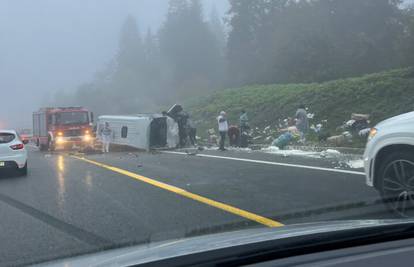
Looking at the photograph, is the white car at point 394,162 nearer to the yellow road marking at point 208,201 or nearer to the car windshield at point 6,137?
the yellow road marking at point 208,201

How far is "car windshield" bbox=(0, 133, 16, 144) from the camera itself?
47.8 ft

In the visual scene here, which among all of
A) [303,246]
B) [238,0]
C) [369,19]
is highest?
[238,0]

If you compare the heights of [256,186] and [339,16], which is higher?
[339,16]

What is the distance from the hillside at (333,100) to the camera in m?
23.5

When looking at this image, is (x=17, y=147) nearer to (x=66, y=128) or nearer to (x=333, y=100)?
(x=66, y=128)

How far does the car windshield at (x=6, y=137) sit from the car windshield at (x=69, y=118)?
14.8 metres

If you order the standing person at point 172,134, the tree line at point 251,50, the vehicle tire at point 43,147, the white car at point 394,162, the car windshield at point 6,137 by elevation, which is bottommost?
the vehicle tire at point 43,147

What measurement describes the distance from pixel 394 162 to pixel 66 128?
24.5m

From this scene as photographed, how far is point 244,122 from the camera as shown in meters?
23.1

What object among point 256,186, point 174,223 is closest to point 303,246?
point 174,223

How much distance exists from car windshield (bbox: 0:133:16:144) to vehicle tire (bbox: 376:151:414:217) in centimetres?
1073

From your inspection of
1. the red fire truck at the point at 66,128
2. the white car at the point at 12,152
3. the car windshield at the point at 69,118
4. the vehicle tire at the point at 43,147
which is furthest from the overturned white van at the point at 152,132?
the white car at the point at 12,152

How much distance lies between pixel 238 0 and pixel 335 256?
7677cm

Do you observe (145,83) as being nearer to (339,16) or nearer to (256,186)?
(339,16)
